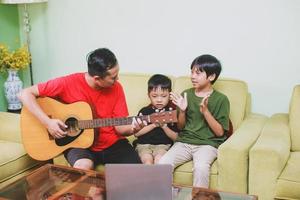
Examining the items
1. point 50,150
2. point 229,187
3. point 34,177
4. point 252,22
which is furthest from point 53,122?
point 252,22

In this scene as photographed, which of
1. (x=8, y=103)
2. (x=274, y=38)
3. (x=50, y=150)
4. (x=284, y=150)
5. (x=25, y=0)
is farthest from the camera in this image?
(x=8, y=103)

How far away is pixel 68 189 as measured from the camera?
6.20 ft

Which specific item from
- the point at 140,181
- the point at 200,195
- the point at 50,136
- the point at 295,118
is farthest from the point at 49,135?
the point at 295,118

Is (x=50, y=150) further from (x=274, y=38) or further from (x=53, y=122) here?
(x=274, y=38)

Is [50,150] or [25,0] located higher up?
[25,0]

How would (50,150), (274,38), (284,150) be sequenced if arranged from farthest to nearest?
1. (274,38)
2. (50,150)
3. (284,150)

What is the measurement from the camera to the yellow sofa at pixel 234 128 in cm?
217

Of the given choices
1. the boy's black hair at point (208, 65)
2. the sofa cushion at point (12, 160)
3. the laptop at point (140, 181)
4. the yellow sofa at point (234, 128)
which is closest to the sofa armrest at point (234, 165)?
the yellow sofa at point (234, 128)

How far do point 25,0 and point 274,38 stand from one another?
183 centimetres

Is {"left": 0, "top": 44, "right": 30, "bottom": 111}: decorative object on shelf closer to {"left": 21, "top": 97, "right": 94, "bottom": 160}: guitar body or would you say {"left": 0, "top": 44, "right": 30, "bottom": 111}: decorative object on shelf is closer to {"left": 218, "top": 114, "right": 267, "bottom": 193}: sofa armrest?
{"left": 21, "top": 97, "right": 94, "bottom": 160}: guitar body

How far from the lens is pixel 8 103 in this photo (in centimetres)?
336

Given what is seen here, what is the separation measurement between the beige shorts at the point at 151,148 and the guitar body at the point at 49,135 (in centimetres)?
33

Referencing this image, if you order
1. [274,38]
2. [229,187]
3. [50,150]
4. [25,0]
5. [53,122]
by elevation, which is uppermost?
[25,0]

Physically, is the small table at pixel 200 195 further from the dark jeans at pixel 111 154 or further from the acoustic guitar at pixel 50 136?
the acoustic guitar at pixel 50 136
